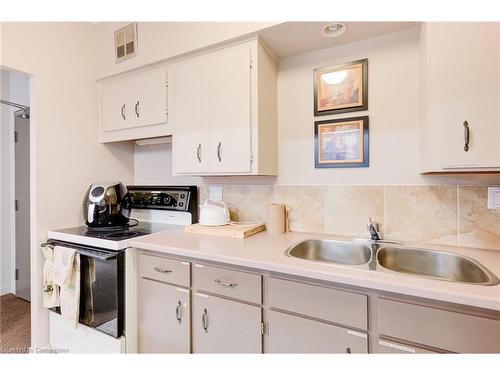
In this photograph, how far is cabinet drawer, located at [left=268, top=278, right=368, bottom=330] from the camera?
0.95m

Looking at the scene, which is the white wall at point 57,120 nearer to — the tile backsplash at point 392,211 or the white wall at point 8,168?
the white wall at point 8,168

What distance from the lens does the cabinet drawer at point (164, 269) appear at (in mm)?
1329

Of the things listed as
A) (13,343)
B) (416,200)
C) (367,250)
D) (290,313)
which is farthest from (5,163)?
(416,200)

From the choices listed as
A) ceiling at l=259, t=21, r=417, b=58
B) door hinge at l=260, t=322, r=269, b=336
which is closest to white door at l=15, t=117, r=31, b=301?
ceiling at l=259, t=21, r=417, b=58

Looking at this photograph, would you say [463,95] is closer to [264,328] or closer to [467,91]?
[467,91]

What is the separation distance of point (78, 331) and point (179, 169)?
→ 126 centimetres

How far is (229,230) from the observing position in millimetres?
1590

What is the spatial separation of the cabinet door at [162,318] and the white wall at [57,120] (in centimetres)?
92

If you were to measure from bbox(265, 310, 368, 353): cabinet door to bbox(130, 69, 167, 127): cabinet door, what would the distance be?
60.1 inches

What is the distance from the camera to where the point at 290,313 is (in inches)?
42.4

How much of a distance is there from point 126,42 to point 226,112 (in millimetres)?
1102

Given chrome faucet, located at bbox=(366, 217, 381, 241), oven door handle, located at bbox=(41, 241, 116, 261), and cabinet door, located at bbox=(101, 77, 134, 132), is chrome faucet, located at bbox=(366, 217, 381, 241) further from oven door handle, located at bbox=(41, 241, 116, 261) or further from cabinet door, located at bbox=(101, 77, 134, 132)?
cabinet door, located at bbox=(101, 77, 134, 132)

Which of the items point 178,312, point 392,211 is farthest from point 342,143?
point 178,312

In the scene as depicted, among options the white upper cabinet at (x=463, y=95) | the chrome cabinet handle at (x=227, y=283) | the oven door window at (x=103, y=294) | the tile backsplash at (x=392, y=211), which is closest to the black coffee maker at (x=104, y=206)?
the oven door window at (x=103, y=294)
